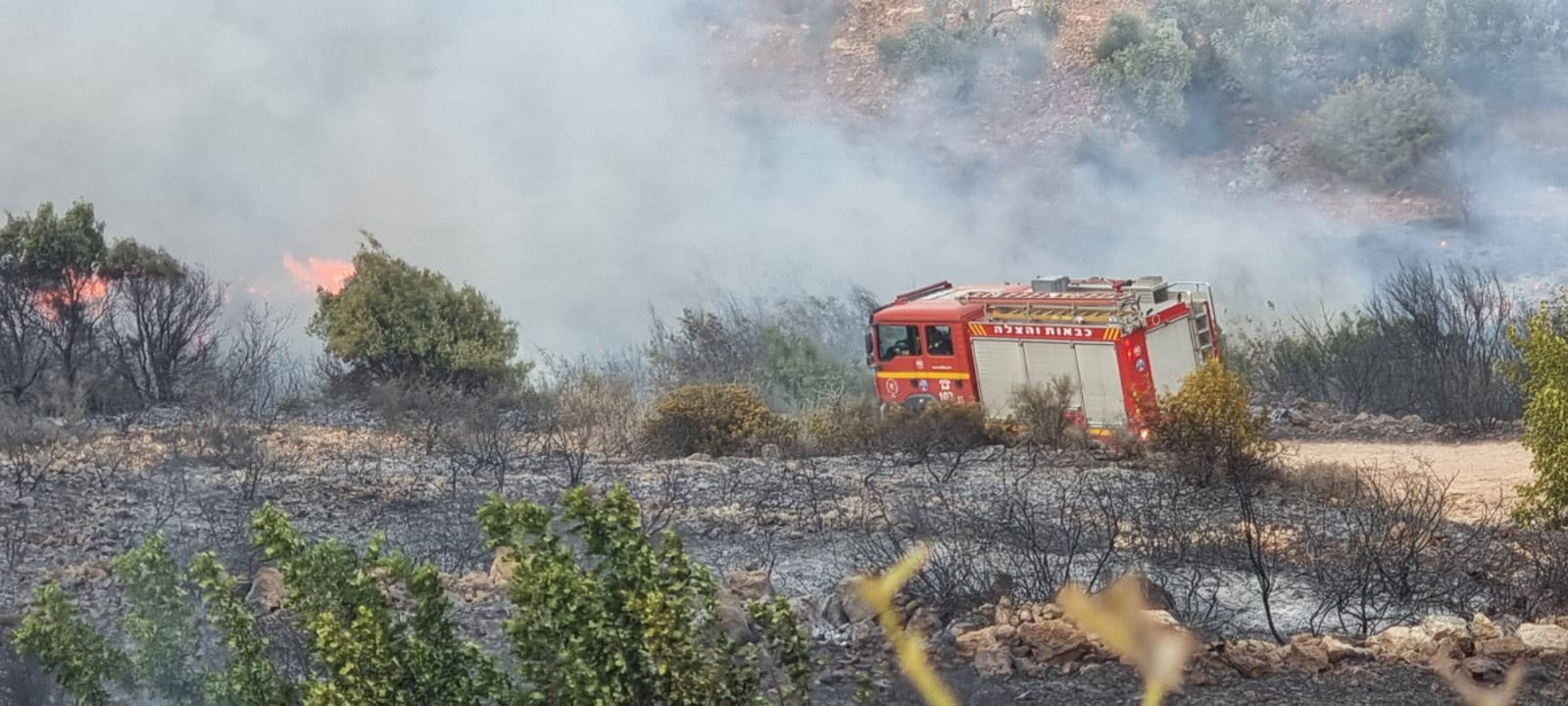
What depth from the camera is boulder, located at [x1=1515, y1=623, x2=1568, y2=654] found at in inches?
338

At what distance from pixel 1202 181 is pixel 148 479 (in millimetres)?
23550

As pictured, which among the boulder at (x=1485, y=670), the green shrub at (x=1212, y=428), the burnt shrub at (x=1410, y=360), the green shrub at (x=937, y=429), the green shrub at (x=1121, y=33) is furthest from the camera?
the green shrub at (x=1121, y=33)

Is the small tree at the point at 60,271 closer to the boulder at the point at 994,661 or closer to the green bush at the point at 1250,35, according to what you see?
the boulder at the point at 994,661

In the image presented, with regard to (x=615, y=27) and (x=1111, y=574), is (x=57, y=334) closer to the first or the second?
(x=1111, y=574)

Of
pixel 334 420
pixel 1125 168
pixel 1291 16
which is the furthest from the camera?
pixel 1291 16

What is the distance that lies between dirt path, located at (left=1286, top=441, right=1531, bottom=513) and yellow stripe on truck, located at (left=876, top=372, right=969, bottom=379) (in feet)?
12.3

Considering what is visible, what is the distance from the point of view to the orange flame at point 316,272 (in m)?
30.3

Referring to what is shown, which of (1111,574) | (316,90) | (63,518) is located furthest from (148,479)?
(316,90)

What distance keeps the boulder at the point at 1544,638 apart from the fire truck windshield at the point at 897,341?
11854mm

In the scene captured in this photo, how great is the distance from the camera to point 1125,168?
3503 cm

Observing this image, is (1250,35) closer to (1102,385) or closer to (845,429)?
(1102,385)

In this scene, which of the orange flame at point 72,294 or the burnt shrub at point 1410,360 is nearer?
the burnt shrub at point 1410,360

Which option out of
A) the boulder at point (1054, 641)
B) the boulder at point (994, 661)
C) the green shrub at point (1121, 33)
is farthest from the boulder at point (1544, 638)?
the green shrub at point (1121, 33)

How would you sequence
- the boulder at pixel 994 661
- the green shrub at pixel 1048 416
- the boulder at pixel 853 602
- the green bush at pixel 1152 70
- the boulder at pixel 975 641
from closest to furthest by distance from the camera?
the boulder at pixel 994 661, the boulder at pixel 975 641, the boulder at pixel 853 602, the green shrub at pixel 1048 416, the green bush at pixel 1152 70
